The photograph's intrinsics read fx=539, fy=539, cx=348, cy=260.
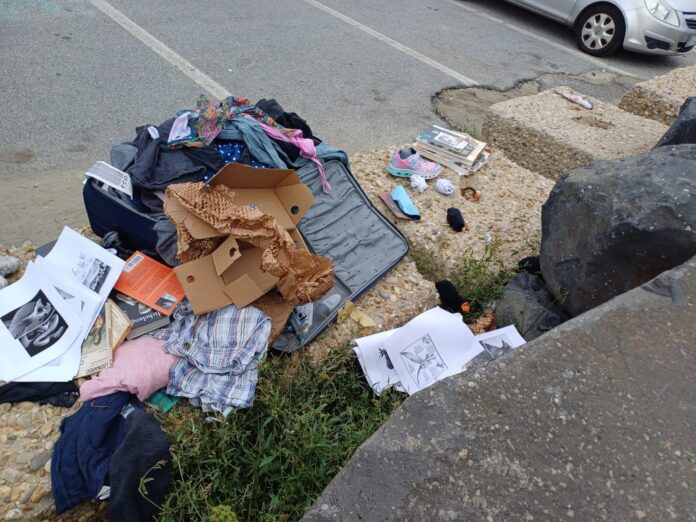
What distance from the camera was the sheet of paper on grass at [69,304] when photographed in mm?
2188

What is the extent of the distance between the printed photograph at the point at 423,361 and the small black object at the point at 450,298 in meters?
0.38

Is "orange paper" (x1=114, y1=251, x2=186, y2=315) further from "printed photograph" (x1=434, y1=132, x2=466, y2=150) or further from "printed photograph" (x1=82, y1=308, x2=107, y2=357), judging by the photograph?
"printed photograph" (x1=434, y1=132, x2=466, y2=150)

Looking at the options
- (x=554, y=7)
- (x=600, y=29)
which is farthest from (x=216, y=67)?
(x=600, y=29)

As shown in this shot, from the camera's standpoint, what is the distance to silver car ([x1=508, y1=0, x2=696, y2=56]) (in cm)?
687

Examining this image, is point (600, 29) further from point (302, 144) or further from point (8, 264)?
point (8, 264)

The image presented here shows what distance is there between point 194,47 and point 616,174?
427 centimetres

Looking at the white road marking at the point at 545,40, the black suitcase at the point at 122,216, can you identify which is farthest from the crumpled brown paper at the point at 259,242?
the white road marking at the point at 545,40

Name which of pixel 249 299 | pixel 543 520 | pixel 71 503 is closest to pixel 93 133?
pixel 249 299

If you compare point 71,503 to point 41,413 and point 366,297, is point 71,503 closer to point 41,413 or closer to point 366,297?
point 41,413

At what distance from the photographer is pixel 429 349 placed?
264cm

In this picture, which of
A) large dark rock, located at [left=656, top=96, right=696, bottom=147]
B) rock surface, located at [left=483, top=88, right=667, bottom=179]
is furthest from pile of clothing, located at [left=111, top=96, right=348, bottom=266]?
large dark rock, located at [left=656, top=96, right=696, bottom=147]

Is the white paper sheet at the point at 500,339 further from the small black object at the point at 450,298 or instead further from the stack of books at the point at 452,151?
the stack of books at the point at 452,151

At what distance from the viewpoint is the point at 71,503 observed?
6.16ft

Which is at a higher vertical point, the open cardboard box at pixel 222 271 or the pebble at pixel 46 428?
the open cardboard box at pixel 222 271
